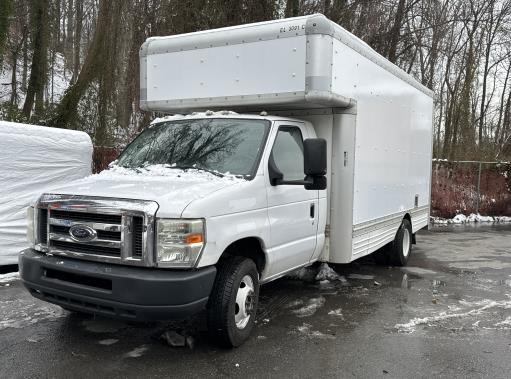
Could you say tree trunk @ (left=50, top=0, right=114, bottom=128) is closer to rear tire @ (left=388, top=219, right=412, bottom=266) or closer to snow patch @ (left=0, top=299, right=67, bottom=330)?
snow patch @ (left=0, top=299, right=67, bottom=330)

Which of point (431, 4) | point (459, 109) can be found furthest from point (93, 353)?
point (459, 109)

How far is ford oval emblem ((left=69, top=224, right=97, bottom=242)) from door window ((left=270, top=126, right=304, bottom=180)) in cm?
188

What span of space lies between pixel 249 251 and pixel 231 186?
801 millimetres

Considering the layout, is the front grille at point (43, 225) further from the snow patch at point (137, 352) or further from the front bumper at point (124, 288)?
the snow patch at point (137, 352)

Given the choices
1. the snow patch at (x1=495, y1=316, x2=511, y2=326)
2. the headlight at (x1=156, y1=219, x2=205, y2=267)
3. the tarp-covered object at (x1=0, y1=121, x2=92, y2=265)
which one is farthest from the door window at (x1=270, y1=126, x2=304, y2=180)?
the tarp-covered object at (x1=0, y1=121, x2=92, y2=265)

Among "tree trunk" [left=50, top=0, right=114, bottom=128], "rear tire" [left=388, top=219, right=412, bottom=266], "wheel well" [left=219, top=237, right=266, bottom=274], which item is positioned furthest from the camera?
"tree trunk" [left=50, top=0, right=114, bottom=128]

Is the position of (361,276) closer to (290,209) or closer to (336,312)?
(336,312)

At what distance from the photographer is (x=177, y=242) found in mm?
3895

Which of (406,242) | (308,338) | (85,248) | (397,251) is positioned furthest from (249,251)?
(406,242)

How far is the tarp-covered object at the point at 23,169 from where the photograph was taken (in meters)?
7.30

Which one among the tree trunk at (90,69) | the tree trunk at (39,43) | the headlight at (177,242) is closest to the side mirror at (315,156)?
the headlight at (177,242)

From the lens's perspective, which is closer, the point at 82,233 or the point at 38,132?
the point at 82,233

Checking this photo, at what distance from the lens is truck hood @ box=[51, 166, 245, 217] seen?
A: 4004 mm

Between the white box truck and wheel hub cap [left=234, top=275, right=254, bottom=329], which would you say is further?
wheel hub cap [left=234, top=275, right=254, bottom=329]
